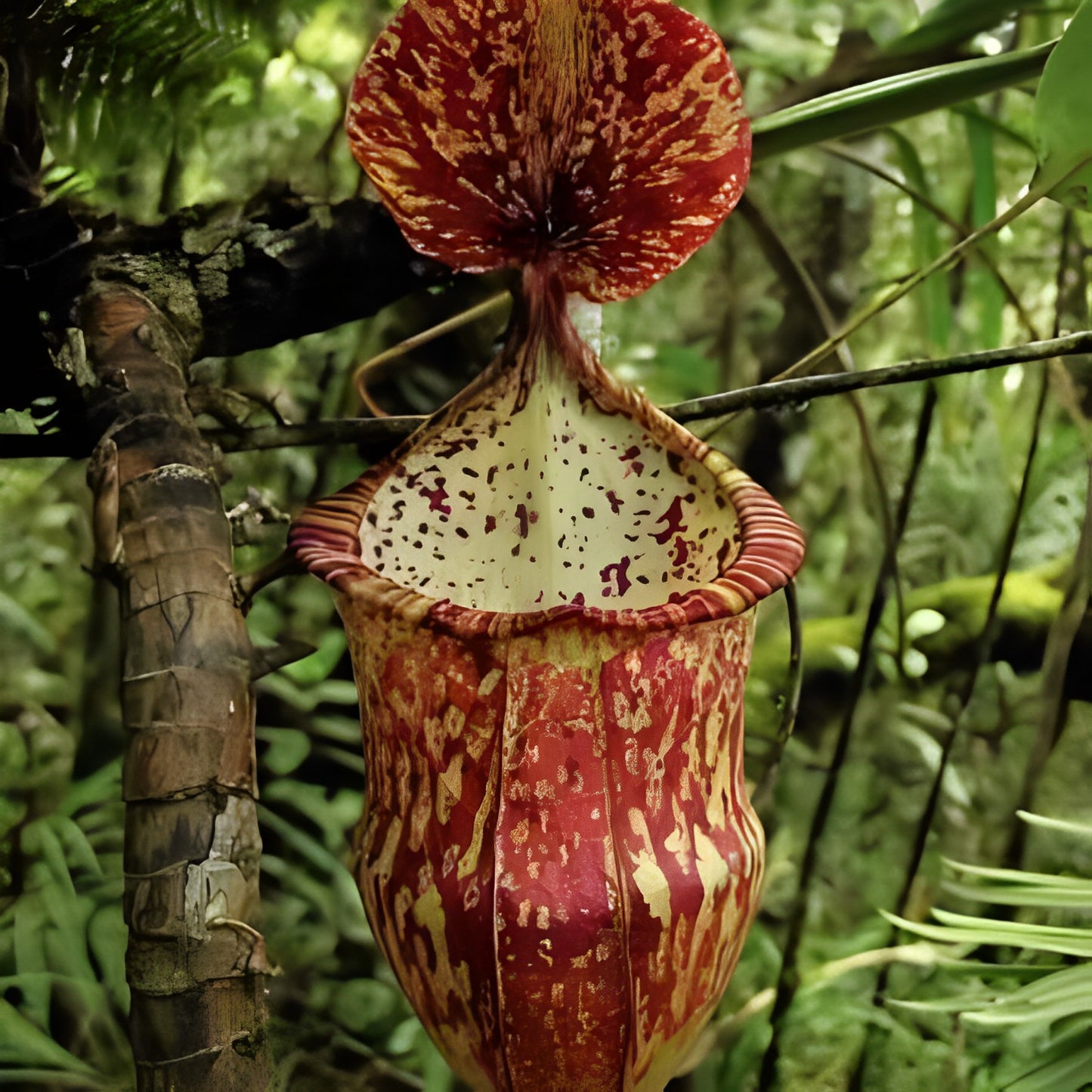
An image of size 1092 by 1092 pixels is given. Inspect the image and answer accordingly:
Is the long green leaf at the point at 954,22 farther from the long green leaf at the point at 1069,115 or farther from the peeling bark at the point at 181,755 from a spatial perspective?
the peeling bark at the point at 181,755

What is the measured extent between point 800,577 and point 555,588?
0.48 m

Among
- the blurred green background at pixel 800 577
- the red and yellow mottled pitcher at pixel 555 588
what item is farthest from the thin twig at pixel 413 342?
the red and yellow mottled pitcher at pixel 555 588

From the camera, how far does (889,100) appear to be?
1.05 m

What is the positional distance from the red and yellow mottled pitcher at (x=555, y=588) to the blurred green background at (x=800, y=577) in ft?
0.64

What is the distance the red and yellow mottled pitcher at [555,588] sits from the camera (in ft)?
2.29

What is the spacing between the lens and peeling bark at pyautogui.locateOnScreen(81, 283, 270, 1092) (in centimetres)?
74

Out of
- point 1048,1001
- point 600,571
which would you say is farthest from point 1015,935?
point 600,571

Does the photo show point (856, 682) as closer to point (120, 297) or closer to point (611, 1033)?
point (611, 1033)

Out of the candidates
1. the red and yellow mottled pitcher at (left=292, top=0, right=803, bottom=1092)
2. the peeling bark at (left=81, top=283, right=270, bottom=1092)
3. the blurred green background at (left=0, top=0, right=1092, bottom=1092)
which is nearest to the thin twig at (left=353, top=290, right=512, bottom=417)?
the blurred green background at (left=0, top=0, right=1092, bottom=1092)

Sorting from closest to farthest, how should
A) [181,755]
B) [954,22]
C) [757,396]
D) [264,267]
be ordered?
[181,755] < [264,267] < [757,396] < [954,22]

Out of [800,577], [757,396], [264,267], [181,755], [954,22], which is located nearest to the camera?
[181,755]

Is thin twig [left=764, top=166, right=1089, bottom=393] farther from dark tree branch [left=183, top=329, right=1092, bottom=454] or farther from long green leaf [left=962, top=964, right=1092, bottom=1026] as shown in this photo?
long green leaf [left=962, top=964, right=1092, bottom=1026]

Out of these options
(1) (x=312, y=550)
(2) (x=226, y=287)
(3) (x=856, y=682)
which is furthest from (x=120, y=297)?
(3) (x=856, y=682)

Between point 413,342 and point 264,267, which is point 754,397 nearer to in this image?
point 413,342
